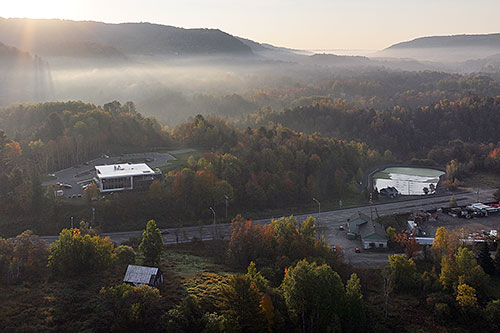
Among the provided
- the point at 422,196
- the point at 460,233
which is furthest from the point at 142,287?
the point at 422,196

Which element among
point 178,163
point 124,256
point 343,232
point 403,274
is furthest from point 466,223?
point 124,256

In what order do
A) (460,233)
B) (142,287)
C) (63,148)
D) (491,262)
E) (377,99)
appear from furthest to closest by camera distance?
(377,99), (63,148), (460,233), (491,262), (142,287)

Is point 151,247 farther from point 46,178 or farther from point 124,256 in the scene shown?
point 46,178

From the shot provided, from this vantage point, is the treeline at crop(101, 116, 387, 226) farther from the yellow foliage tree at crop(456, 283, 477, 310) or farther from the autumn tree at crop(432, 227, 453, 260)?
the yellow foliage tree at crop(456, 283, 477, 310)

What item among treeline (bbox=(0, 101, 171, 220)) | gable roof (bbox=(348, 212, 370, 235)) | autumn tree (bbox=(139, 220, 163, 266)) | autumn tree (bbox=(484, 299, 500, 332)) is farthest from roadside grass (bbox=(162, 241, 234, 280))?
autumn tree (bbox=(484, 299, 500, 332))

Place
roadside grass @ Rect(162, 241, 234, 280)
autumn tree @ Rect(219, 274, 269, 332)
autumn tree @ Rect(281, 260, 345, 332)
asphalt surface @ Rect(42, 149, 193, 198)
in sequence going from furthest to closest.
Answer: asphalt surface @ Rect(42, 149, 193, 198) → roadside grass @ Rect(162, 241, 234, 280) → autumn tree @ Rect(281, 260, 345, 332) → autumn tree @ Rect(219, 274, 269, 332)

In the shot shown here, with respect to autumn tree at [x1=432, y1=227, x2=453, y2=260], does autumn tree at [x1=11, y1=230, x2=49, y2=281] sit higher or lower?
higher

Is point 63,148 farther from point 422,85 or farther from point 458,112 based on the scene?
point 422,85
